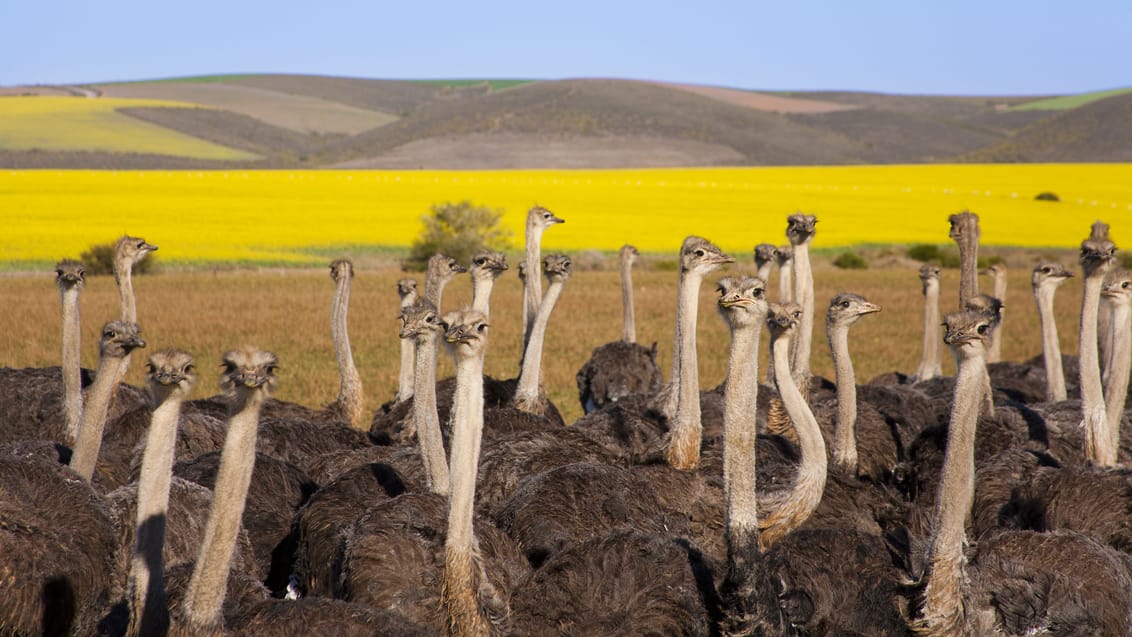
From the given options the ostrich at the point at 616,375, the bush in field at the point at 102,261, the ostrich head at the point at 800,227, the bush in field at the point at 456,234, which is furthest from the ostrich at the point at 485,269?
the bush in field at the point at 456,234

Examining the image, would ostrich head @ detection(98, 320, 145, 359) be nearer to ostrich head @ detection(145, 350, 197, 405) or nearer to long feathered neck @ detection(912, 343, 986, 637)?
ostrich head @ detection(145, 350, 197, 405)

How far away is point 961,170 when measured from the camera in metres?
68.5

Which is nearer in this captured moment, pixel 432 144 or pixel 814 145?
pixel 432 144

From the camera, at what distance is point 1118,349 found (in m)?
8.68

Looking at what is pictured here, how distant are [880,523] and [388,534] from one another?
9.30 ft

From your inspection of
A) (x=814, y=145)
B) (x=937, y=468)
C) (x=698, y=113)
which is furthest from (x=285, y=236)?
(x=698, y=113)

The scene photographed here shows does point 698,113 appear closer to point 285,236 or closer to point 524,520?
point 285,236

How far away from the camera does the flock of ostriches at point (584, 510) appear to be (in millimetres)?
5246

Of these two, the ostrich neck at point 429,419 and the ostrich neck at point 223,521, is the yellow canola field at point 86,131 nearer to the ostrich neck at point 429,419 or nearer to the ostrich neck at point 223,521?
the ostrich neck at point 429,419

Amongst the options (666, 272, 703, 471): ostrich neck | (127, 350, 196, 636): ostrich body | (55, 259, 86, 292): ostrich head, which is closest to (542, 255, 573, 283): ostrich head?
(666, 272, 703, 471): ostrich neck

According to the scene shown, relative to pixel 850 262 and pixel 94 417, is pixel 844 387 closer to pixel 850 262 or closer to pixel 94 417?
pixel 94 417

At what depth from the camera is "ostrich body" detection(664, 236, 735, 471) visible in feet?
25.2

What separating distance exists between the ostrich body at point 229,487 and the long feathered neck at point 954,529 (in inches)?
110

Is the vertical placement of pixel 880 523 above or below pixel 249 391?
below
